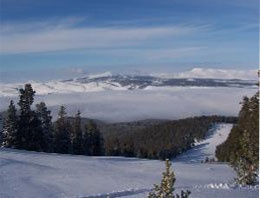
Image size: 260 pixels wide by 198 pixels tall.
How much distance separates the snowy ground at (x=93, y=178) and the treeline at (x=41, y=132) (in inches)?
483

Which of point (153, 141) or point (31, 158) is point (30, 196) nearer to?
point (31, 158)

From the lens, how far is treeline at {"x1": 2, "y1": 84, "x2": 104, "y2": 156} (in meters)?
49.5

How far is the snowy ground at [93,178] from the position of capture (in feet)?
70.6

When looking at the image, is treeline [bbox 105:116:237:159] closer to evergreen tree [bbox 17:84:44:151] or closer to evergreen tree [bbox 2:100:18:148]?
evergreen tree [bbox 17:84:44:151]

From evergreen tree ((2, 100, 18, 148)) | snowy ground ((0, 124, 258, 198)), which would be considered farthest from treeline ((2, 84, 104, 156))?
snowy ground ((0, 124, 258, 198))

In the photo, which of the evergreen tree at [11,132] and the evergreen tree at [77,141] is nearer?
the evergreen tree at [11,132]

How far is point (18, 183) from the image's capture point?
934 inches

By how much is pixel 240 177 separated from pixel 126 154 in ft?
186

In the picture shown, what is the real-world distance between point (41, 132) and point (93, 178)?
82.2 feet

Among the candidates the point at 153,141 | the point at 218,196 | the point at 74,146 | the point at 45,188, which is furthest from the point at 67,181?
the point at 153,141

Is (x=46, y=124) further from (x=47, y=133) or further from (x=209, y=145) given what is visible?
(x=209, y=145)

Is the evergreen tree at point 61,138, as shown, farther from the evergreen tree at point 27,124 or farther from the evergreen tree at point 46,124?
the evergreen tree at point 27,124

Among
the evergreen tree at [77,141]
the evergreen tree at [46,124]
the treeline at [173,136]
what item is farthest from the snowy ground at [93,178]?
the treeline at [173,136]

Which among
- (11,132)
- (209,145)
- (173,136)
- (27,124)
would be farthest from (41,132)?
(173,136)
